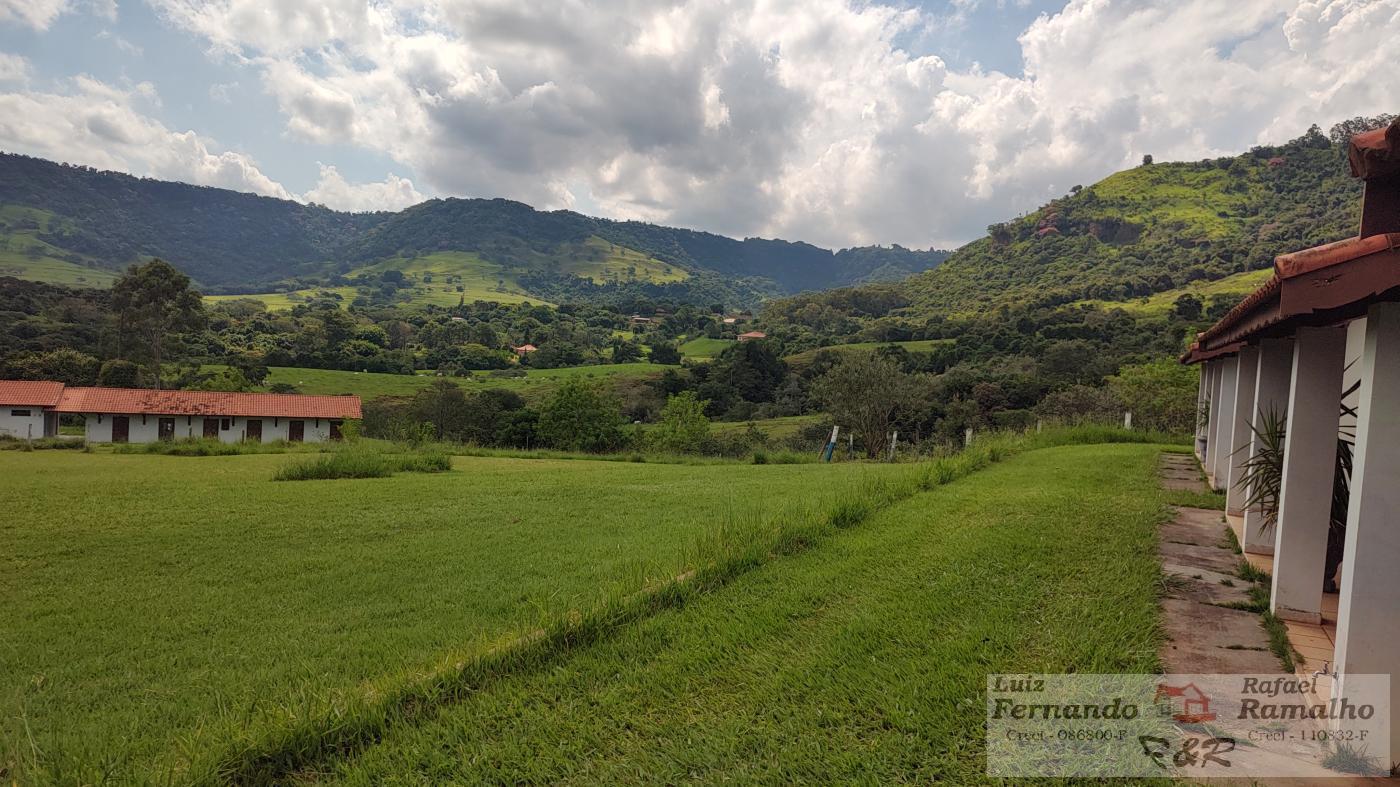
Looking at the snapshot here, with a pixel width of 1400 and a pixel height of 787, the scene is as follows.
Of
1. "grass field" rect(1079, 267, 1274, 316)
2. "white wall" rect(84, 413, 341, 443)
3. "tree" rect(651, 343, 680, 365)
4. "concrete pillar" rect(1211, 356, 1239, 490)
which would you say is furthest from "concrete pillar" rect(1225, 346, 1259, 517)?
"tree" rect(651, 343, 680, 365)

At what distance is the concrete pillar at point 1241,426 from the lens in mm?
6934

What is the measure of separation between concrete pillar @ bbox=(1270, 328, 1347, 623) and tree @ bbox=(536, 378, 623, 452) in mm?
34957

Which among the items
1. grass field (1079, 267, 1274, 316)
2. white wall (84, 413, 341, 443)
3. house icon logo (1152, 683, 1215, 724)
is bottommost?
white wall (84, 413, 341, 443)

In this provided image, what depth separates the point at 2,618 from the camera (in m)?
5.43

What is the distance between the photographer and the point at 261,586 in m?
6.34

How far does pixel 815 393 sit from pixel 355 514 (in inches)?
850

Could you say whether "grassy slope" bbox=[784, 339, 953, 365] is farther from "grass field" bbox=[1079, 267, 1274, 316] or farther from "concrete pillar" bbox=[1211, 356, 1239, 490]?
"concrete pillar" bbox=[1211, 356, 1239, 490]

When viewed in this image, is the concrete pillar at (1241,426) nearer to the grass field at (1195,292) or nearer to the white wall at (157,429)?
the white wall at (157,429)

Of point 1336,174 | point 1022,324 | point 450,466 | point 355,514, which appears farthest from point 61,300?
point 1336,174

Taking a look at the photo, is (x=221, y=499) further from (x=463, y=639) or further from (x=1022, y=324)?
(x=1022, y=324)

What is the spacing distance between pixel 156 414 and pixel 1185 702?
162 feet

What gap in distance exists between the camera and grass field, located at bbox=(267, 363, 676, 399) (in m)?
58.4

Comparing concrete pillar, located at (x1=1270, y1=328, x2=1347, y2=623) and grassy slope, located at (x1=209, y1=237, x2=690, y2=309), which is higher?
grassy slope, located at (x1=209, y1=237, x2=690, y2=309)

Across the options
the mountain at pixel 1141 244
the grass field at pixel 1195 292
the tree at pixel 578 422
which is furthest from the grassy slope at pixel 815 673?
the grass field at pixel 1195 292
